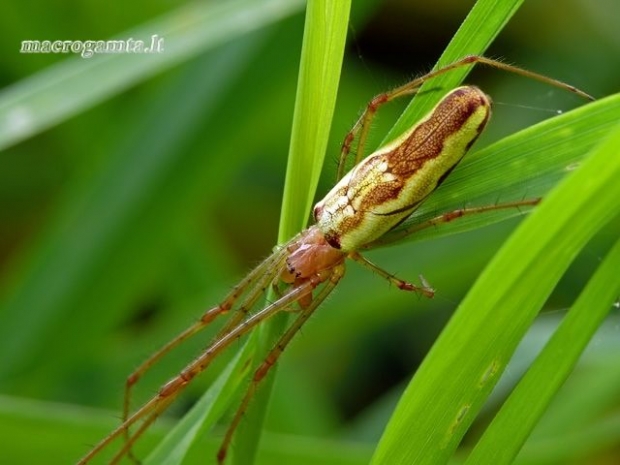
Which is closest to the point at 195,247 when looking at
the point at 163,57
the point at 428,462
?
the point at 163,57

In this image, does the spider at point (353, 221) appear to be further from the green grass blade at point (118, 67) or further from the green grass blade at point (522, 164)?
the green grass blade at point (118, 67)

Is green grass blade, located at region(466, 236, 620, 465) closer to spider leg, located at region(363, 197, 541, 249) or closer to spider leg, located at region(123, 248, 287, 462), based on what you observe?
spider leg, located at region(363, 197, 541, 249)

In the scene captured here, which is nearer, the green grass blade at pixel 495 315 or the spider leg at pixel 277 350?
the green grass blade at pixel 495 315

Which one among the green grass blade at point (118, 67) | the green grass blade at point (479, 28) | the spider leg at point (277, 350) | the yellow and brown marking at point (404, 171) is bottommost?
the spider leg at point (277, 350)

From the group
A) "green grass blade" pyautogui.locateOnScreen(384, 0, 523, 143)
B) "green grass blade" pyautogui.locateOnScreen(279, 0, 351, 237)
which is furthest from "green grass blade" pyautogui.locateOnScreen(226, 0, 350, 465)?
"green grass blade" pyautogui.locateOnScreen(384, 0, 523, 143)

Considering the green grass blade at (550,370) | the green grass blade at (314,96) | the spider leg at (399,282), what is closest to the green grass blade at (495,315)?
the green grass blade at (550,370)

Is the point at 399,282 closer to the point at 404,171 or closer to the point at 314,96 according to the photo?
the point at 404,171

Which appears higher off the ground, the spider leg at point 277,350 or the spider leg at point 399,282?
the spider leg at point 277,350

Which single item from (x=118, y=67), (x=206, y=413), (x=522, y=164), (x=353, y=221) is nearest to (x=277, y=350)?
(x=206, y=413)

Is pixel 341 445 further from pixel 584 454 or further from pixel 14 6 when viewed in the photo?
pixel 14 6

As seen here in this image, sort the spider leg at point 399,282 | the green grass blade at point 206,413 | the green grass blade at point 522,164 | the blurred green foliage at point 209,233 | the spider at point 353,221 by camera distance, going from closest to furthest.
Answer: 1. the green grass blade at point 522,164
2. the green grass blade at point 206,413
3. the spider at point 353,221
4. the spider leg at point 399,282
5. the blurred green foliage at point 209,233
